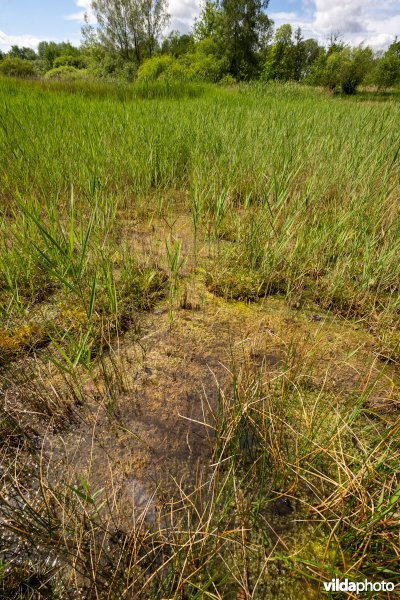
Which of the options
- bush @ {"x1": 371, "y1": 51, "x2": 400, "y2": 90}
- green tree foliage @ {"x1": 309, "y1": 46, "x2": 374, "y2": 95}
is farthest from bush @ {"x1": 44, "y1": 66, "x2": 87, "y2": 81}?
bush @ {"x1": 371, "y1": 51, "x2": 400, "y2": 90}

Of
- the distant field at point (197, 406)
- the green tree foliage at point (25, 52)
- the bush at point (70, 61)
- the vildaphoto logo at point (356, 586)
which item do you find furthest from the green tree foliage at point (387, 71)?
the green tree foliage at point (25, 52)

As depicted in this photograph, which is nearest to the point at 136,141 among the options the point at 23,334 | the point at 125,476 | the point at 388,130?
the point at 23,334

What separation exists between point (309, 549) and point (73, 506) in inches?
26.1

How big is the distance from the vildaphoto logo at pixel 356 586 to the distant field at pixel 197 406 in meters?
0.03

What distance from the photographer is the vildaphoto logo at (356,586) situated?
0.71m

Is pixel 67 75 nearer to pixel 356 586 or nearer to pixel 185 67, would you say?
pixel 185 67

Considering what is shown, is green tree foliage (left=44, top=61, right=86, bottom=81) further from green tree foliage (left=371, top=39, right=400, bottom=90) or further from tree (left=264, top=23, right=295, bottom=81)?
green tree foliage (left=371, top=39, right=400, bottom=90)

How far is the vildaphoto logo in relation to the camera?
2.32 feet

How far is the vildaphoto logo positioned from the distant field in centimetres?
3

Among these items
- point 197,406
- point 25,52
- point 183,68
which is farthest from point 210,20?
point 25,52

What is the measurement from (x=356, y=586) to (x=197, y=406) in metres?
A: 0.67

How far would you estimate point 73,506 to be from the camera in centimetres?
79

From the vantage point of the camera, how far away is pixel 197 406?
47.3 inches

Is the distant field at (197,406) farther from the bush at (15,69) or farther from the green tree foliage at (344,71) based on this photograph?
the green tree foliage at (344,71)
